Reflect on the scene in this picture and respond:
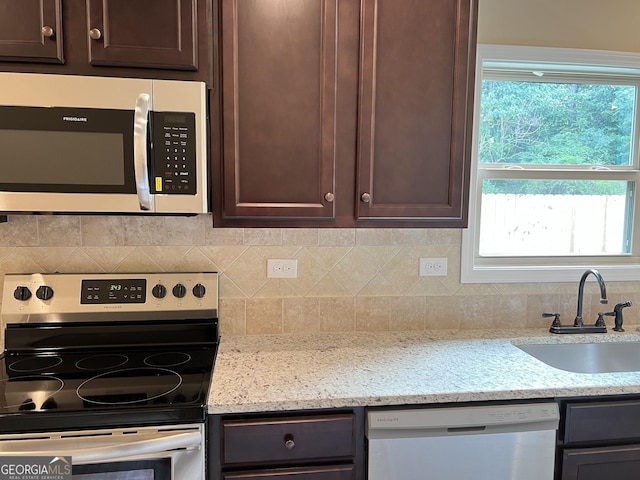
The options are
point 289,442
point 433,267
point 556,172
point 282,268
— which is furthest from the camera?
point 556,172

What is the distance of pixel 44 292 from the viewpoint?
1.72 m

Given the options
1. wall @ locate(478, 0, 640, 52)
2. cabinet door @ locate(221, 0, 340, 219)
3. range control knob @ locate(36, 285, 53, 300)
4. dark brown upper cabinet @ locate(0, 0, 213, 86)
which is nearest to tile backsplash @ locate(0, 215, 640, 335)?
range control knob @ locate(36, 285, 53, 300)

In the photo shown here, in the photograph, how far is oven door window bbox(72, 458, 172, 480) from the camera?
1.24m

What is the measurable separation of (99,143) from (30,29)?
39cm

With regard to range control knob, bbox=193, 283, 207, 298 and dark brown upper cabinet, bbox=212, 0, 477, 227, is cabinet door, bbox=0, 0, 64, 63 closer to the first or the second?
dark brown upper cabinet, bbox=212, 0, 477, 227

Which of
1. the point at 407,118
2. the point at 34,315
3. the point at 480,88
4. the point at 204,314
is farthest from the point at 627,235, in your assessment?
the point at 34,315

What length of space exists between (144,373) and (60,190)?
663 millimetres

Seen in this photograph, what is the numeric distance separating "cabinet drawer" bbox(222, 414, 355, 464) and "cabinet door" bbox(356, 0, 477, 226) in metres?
0.72

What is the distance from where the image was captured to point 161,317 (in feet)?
5.86

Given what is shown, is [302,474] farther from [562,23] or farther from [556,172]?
[562,23]

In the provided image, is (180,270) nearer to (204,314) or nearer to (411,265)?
(204,314)

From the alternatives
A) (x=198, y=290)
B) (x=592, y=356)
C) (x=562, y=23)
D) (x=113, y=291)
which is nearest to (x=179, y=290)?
(x=198, y=290)
